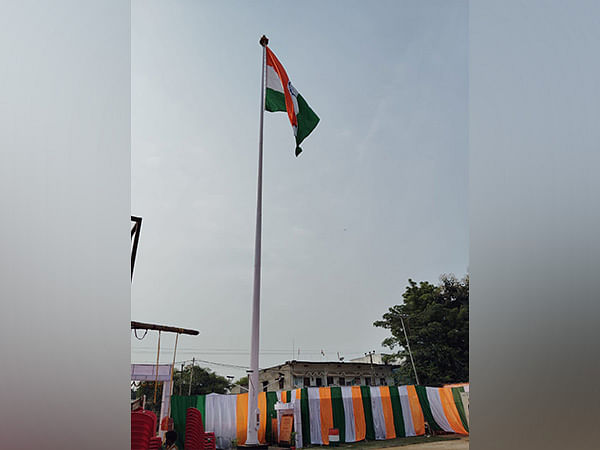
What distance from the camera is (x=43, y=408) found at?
2.95ft

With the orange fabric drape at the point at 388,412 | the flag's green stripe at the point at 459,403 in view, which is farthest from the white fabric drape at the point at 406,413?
the flag's green stripe at the point at 459,403

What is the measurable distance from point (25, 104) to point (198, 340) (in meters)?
15.4

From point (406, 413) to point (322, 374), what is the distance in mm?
5076

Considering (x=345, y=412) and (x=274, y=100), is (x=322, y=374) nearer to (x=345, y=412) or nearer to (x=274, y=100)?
(x=345, y=412)

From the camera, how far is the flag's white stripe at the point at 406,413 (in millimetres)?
9758

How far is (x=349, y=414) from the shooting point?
950cm

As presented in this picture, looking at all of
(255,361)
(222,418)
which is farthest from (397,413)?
(255,361)

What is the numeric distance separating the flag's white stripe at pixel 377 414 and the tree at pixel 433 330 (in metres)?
5.84

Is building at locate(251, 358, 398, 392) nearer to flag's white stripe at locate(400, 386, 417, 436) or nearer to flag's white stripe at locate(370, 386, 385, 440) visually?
flag's white stripe at locate(370, 386, 385, 440)

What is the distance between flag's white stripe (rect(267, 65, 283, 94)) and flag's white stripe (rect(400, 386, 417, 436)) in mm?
6327

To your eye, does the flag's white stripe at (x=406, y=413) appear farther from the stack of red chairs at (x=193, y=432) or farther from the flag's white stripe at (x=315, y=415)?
the stack of red chairs at (x=193, y=432)

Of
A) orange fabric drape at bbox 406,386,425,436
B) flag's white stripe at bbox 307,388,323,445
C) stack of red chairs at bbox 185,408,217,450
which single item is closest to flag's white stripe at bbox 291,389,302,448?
flag's white stripe at bbox 307,388,323,445

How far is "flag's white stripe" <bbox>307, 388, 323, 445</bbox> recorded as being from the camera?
30.0 ft

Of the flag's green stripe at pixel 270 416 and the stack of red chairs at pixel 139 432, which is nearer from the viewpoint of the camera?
the stack of red chairs at pixel 139 432
